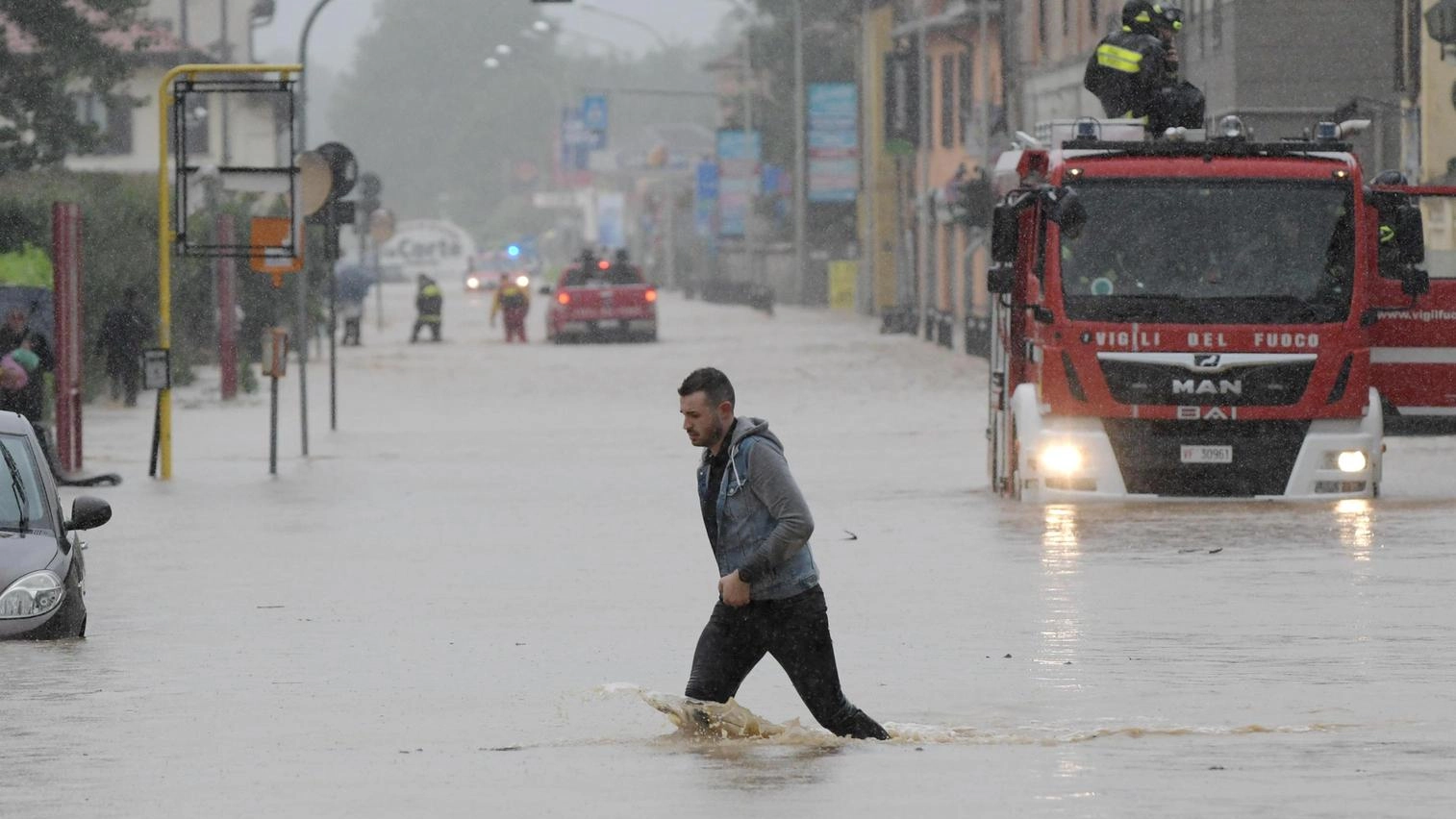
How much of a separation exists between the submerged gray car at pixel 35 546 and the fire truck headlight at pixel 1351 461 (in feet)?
31.6

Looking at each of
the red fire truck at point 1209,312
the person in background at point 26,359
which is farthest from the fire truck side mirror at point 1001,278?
the person in background at point 26,359

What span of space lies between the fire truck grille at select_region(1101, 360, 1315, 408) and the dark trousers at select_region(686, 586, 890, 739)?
1084cm

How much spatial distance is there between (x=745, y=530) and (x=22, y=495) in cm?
558

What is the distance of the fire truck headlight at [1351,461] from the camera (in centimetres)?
2094

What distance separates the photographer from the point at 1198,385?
2084 cm

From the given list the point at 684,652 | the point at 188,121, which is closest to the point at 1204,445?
the point at 684,652

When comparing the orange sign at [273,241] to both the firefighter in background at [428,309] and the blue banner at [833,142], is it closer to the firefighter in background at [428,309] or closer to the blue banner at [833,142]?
the firefighter in background at [428,309]

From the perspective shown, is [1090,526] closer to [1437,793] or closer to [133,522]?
[133,522]

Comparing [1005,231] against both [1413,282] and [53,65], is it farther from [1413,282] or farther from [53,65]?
[53,65]

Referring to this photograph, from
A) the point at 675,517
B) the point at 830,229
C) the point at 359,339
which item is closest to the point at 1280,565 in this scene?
the point at 675,517

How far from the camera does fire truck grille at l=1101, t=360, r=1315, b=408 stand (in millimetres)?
20812

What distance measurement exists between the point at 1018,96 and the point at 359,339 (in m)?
15.6

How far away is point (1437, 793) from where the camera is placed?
353 inches

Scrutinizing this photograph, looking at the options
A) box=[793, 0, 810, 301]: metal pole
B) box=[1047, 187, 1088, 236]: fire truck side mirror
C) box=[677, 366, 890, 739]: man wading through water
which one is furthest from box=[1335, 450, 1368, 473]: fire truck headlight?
box=[793, 0, 810, 301]: metal pole
